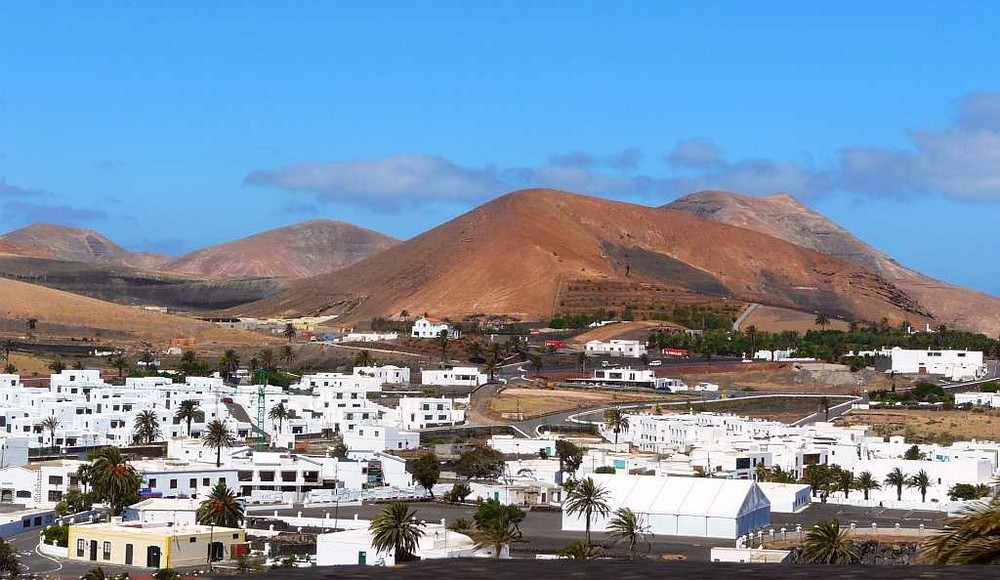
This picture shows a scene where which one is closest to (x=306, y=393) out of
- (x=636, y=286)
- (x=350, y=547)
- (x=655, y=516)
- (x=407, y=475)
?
(x=407, y=475)

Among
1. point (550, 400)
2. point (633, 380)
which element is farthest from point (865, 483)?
point (633, 380)

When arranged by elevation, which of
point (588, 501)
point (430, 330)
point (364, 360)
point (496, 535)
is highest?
point (430, 330)

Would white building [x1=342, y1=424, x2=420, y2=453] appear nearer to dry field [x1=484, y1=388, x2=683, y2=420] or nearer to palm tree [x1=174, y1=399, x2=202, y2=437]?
palm tree [x1=174, y1=399, x2=202, y2=437]

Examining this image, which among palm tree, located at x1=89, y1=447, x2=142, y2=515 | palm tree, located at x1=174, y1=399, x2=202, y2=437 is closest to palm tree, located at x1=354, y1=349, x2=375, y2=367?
palm tree, located at x1=174, y1=399, x2=202, y2=437

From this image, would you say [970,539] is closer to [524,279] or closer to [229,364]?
[229,364]

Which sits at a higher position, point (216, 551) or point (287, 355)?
point (287, 355)

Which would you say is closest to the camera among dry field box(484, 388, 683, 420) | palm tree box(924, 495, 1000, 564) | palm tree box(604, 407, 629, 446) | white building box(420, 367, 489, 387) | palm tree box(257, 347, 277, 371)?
palm tree box(924, 495, 1000, 564)

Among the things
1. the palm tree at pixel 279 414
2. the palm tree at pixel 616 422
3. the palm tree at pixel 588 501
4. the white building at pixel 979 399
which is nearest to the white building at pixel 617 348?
the white building at pixel 979 399
